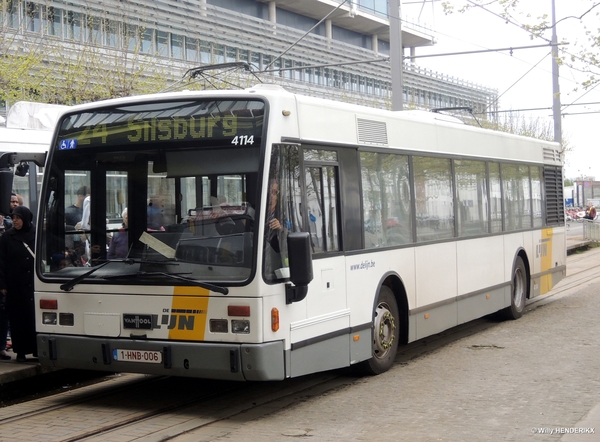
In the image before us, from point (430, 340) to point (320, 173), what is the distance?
15.4ft

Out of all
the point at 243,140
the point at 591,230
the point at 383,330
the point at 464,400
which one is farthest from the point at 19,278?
the point at 591,230

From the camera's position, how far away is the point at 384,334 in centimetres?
952

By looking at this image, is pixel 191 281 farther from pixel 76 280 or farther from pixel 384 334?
pixel 384 334

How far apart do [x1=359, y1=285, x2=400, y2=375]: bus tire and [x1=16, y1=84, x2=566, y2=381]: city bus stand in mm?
22

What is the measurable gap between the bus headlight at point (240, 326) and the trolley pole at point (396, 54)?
11706mm

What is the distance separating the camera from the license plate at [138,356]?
7547 mm

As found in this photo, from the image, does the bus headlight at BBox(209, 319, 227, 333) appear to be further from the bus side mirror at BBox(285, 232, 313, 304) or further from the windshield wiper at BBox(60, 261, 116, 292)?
the windshield wiper at BBox(60, 261, 116, 292)

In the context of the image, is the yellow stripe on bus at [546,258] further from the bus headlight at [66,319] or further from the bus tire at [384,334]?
the bus headlight at [66,319]

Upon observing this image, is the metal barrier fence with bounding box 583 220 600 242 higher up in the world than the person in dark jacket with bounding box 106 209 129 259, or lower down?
lower down

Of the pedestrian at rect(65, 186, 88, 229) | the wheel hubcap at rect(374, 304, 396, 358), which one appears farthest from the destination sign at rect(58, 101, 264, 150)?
the wheel hubcap at rect(374, 304, 396, 358)

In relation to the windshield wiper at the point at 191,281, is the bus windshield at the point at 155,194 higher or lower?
higher

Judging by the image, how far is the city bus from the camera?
7.38 meters

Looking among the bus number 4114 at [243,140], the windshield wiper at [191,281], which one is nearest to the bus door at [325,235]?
the bus number 4114 at [243,140]

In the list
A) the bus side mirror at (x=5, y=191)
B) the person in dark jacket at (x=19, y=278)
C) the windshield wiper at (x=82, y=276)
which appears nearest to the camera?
the windshield wiper at (x=82, y=276)
